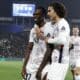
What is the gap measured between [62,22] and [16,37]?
34.6 m

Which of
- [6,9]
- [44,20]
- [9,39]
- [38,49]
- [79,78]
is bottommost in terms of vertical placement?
[9,39]

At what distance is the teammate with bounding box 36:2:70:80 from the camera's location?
19.3 feet

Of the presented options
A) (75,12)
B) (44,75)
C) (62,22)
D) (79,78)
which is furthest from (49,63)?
(75,12)

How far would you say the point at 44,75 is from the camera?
6.30m

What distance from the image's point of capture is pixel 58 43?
5.87 meters

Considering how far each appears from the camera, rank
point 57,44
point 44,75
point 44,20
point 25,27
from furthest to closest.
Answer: point 25,27 < point 44,20 < point 44,75 < point 57,44

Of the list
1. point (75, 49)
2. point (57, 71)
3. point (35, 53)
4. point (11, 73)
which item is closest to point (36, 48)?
point (35, 53)

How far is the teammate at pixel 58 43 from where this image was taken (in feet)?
19.3

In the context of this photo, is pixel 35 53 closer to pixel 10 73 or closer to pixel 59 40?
pixel 59 40

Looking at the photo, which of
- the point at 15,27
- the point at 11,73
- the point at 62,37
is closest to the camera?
the point at 62,37

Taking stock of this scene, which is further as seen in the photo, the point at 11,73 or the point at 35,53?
the point at 11,73

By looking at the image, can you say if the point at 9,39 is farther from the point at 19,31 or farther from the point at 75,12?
the point at 75,12

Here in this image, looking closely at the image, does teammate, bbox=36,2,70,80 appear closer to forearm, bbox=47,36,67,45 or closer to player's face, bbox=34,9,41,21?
forearm, bbox=47,36,67,45

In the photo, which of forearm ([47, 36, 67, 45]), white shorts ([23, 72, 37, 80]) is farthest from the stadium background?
forearm ([47, 36, 67, 45])
